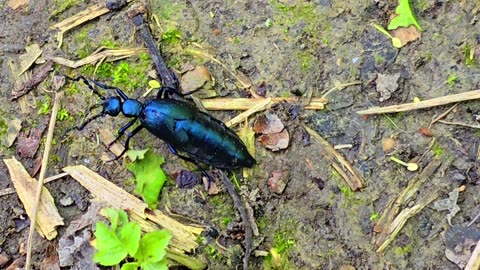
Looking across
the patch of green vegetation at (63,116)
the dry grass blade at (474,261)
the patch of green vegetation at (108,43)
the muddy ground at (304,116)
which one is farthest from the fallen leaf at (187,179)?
the dry grass blade at (474,261)

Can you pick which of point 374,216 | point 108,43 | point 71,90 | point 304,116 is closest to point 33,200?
point 71,90

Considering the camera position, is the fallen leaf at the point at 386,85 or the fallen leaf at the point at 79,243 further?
the fallen leaf at the point at 386,85

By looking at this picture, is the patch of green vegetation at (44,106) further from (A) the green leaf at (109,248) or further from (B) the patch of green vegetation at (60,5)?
(A) the green leaf at (109,248)

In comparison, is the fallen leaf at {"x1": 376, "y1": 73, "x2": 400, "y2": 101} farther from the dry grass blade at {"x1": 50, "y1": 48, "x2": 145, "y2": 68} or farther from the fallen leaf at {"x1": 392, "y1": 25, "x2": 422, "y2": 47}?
the dry grass blade at {"x1": 50, "y1": 48, "x2": 145, "y2": 68}

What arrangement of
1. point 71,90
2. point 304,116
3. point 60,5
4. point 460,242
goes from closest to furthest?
point 460,242 < point 304,116 < point 71,90 < point 60,5

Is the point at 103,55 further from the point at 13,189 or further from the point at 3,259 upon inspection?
the point at 3,259

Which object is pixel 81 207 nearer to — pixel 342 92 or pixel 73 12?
pixel 73 12

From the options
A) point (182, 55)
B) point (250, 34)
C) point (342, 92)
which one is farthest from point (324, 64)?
point (182, 55)
